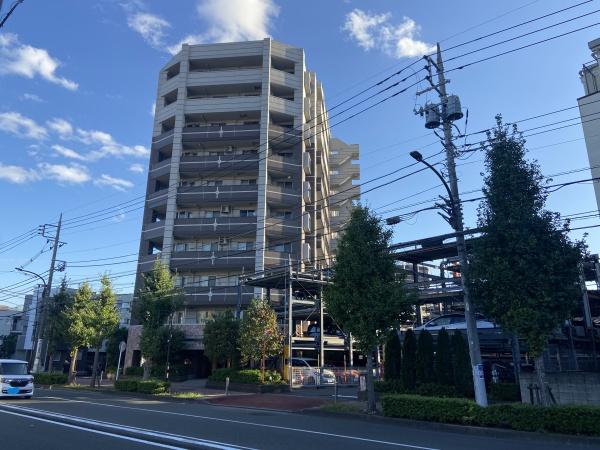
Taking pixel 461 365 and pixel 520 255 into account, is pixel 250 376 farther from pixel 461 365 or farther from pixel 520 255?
pixel 520 255

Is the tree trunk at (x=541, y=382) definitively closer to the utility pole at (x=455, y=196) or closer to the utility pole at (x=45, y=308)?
the utility pole at (x=455, y=196)

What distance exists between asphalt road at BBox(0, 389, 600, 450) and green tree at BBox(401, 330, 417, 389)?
455 centimetres

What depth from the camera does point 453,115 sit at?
15234mm

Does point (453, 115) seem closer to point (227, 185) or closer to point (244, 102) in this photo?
point (227, 185)

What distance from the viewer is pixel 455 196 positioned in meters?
14.9

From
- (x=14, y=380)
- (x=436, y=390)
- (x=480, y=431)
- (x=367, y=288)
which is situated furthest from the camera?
(x=14, y=380)

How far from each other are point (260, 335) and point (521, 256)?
1620cm

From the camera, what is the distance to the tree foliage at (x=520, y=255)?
40.7ft

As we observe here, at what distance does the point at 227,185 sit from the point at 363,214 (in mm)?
28432

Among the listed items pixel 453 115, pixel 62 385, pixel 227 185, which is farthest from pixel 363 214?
pixel 227 185

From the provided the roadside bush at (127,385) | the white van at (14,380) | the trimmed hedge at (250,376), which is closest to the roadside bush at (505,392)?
the trimmed hedge at (250,376)

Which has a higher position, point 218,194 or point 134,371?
point 218,194

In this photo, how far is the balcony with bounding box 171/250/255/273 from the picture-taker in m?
41.7

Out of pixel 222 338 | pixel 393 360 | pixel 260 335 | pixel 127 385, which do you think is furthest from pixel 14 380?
pixel 393 360
